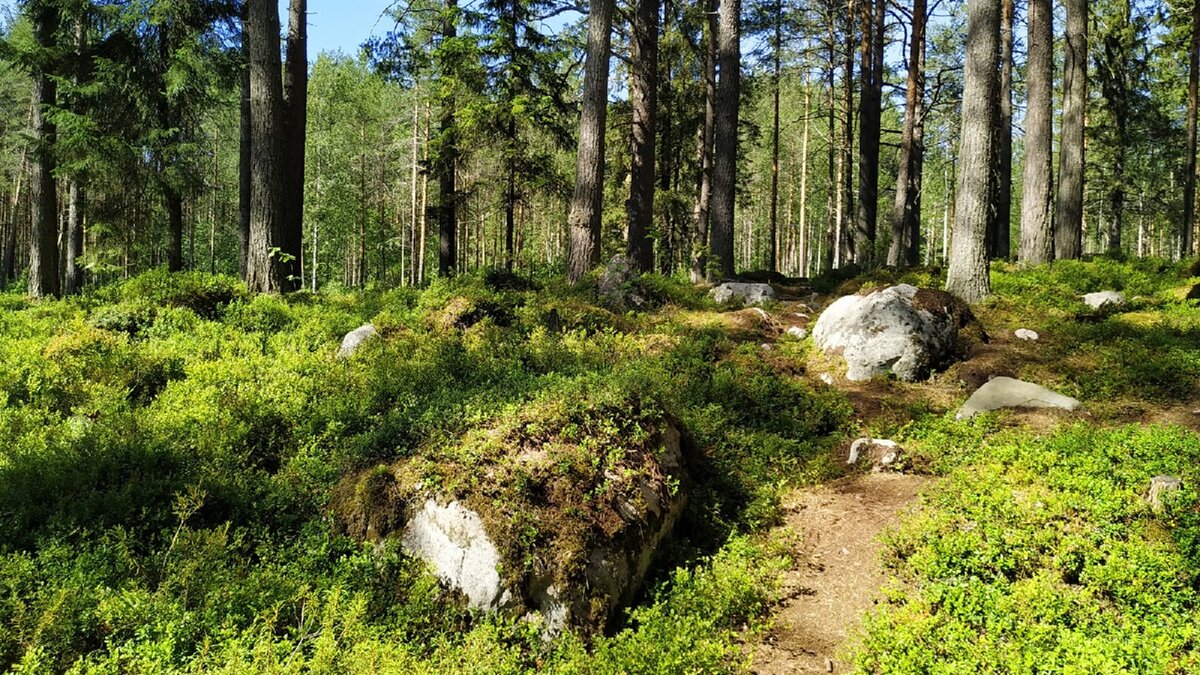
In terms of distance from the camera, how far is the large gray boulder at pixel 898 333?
25.5ft

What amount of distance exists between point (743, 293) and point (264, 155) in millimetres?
8786

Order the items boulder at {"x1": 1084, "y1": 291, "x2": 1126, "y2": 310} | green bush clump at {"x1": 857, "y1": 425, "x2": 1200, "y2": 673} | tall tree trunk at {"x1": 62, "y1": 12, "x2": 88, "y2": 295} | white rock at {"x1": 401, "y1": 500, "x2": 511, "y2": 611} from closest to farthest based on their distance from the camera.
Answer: green bush clump at {"x1": 857, "y1": 425, "x2": 1200, "y2": 673} < white rock at {"x1": 401, "y1": 500, "x2": 511, "y2": 611} < boulder at {"x1": 1084, "y1": 291, "x2": 1126, "y2": 310} < tall tree trunk at {"x1": 62, "y1": 12, "x2": 88, "y2": 295}

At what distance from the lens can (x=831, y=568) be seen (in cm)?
490

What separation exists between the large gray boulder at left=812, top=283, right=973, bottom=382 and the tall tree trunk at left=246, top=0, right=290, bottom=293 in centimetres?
902

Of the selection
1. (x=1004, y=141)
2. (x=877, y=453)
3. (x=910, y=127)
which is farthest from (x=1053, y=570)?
(x=1004, y=141)

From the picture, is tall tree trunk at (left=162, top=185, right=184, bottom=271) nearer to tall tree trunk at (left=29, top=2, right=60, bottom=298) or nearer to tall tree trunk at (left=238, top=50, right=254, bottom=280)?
tall tree trunk at (left=238, top=50, right=254, bottom=280)

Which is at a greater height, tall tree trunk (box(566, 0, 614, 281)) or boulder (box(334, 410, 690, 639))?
tall tree trunk (box(566, 0, 614, 281))

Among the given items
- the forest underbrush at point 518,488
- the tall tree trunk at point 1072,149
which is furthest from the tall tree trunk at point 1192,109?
the forest underbrush at point 518,488

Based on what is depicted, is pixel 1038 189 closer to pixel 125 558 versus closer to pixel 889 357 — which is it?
pixel 889 357

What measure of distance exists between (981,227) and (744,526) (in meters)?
7.16

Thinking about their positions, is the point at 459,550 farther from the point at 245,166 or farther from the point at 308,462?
the point at 245,166

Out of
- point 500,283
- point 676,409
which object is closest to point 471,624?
point 676,409

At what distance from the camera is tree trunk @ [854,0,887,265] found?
17.0m

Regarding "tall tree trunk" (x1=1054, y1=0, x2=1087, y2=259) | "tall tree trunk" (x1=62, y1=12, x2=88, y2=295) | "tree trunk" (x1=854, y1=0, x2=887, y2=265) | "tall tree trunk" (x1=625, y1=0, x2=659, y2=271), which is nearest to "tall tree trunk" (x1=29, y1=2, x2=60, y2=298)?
"tall tree trunk" (x1=62, y1=12, x2=88, y2=295)
